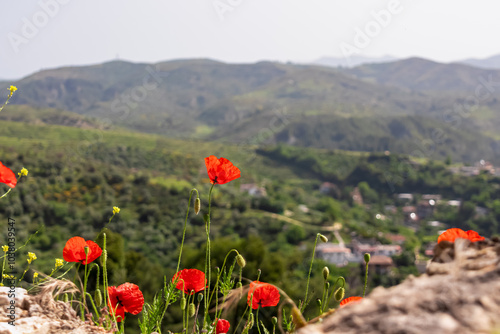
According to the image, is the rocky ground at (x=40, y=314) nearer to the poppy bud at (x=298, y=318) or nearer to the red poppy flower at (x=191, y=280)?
the red poppy flower at (x=191, y=280)

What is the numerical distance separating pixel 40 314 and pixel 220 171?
0.92 m

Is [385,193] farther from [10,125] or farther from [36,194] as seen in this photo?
[10,125]

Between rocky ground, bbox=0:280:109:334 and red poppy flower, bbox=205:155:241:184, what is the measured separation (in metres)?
0.78

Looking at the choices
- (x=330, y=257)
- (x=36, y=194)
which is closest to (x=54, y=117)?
(x=36, y=194)

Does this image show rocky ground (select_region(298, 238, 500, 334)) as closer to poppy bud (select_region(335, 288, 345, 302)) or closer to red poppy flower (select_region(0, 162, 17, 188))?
poppy bud (select_region(335, 288, 345, 302))

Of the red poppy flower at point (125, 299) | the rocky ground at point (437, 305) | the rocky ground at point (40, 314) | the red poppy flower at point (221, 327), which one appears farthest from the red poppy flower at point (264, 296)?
the rocky ground at point (437, 305)

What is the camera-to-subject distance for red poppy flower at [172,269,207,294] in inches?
71.1

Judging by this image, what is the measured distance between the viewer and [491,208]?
73.4 metres

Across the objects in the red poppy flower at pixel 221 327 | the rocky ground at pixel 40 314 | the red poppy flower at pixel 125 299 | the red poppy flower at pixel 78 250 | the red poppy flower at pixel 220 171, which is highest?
the red poppy flower at pixel 220 171

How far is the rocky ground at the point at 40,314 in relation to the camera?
1.48 m

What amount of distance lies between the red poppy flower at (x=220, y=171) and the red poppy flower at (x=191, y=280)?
16.2 inches

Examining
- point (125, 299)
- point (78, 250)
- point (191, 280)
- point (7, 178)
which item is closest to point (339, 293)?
point (191, 280)

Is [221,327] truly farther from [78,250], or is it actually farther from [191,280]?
[78,250]

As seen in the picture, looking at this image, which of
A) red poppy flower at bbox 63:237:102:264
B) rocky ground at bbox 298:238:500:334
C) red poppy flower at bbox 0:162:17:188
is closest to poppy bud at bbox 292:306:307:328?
rocky ground at bbox 298:238:500:334
